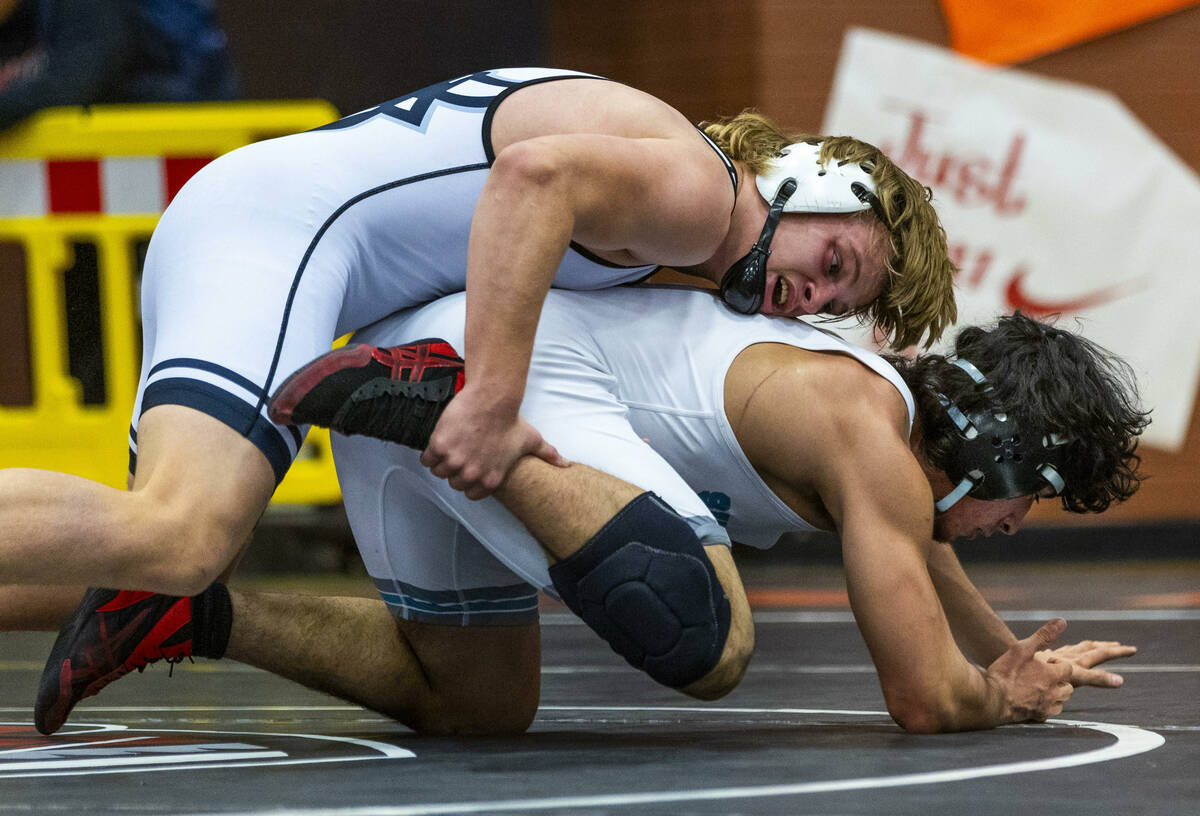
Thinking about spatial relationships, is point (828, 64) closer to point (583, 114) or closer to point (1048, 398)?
point (1048, 398)

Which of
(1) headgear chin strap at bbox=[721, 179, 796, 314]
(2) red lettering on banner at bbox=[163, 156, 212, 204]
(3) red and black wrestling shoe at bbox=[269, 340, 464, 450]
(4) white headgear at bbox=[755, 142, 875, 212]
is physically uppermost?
(4) white headgear at bbox=[755, 142, 875, 212]

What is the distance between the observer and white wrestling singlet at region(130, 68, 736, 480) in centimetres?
252

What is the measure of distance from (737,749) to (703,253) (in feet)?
2.41

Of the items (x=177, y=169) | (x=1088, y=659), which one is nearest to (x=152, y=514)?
(x=1088, y=659)

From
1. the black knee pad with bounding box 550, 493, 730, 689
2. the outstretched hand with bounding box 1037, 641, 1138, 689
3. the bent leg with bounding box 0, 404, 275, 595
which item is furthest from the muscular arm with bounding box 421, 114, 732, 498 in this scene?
the outstretched hand with bounding box 1037, 641, 1138, 689

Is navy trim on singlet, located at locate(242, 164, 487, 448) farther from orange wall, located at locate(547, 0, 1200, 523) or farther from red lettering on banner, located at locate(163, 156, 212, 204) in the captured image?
orange wall, located at locate(547, 0, 1200, 523)

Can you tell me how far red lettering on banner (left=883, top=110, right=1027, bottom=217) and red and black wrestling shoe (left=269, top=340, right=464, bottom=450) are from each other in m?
4.50

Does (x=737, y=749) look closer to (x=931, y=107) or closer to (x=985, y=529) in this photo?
(x=985, y=529)

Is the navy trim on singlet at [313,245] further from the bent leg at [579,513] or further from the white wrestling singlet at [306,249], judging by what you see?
the bent leg at [579,513]

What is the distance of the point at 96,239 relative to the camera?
6.06m

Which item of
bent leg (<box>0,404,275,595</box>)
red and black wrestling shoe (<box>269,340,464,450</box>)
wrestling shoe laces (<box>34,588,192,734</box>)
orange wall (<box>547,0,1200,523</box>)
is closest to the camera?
bent leg (<box>0,404,275,595</box>)

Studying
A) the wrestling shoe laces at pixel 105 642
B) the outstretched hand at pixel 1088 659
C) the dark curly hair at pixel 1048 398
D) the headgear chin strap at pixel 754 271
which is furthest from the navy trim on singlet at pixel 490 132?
the outstretched hand at pixel 1088 659

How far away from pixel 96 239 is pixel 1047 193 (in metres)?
3.44

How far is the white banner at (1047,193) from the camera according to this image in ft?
22.2
